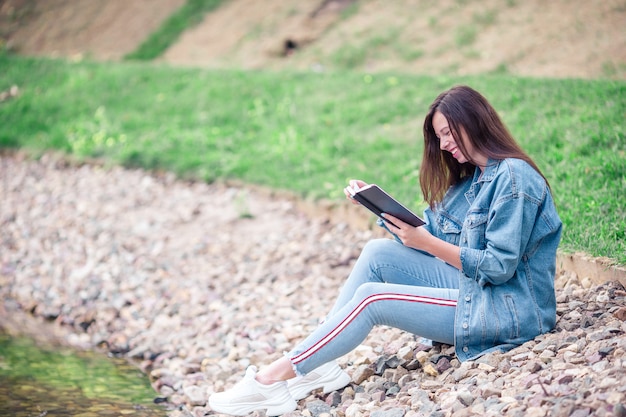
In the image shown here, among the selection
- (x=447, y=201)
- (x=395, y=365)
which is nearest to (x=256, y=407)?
(x=395, y=365)

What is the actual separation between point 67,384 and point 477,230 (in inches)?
113

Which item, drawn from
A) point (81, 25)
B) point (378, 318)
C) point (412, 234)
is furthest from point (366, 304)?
point (81, 25)

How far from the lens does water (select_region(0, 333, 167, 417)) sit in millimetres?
4191

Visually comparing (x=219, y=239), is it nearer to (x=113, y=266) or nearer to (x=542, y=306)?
(x=113, y=266)

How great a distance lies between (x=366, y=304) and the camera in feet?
10.9

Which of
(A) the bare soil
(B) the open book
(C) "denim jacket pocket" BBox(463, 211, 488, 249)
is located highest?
(B) the open book

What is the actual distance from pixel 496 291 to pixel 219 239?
3.94 meters

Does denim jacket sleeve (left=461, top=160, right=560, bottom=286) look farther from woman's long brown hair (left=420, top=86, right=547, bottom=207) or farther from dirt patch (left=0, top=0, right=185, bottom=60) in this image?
dirt patch (left=0, top=0, right=185, bottom=60)

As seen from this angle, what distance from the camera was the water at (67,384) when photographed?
419 centimetres

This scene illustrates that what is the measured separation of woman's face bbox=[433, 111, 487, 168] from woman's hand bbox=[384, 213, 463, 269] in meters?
0.40

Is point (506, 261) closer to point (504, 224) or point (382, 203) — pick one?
point (504, 224)

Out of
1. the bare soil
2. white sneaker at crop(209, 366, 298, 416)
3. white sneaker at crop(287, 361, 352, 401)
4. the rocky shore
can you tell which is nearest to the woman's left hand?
the rocky shore

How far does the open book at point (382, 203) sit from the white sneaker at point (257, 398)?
37.3 inches

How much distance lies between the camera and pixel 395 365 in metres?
3.75
